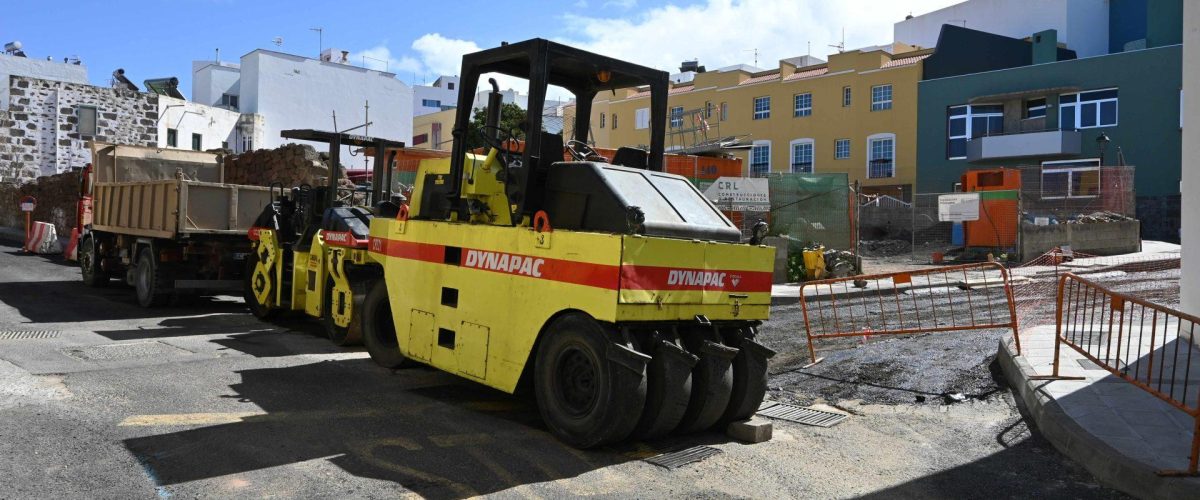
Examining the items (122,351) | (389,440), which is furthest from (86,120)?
(389,440)

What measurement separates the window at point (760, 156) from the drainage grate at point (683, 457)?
42802 mm

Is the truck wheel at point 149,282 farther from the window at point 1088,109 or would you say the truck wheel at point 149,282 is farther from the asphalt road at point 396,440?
the window at point 1088,109

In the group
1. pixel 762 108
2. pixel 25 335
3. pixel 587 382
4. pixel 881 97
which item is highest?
pixel 762 108

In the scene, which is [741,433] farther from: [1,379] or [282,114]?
[282,114]

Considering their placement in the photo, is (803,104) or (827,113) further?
(803,104)

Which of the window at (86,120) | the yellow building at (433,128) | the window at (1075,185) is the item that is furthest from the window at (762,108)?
the window at (86,120)

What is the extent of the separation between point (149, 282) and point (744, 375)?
32.7 ft

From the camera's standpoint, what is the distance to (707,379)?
239 inches

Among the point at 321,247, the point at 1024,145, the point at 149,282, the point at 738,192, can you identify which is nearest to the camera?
the point at 321,247

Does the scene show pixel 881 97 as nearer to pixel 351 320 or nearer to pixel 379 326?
pixel 351 320

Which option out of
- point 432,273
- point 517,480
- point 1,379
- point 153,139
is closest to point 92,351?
point 1,379

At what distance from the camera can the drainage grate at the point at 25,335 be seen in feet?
31.0

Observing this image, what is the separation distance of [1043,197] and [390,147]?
21.3 meters

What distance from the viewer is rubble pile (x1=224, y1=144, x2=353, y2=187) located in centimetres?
2219
